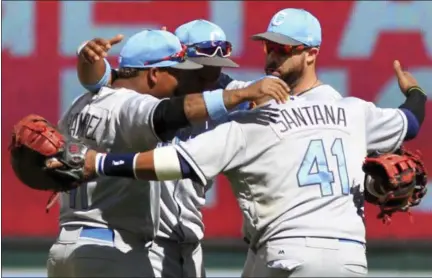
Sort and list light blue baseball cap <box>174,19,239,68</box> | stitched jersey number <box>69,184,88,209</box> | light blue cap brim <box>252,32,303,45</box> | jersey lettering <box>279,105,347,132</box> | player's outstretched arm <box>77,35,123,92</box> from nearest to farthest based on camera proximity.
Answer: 1. jersey lettering <box>279,105,347,132</box>
2. light blue cap brim <box>252,32,303,45</box>
3. player's outstretched arm <box>77,35,123,92</box>
4. stitched jersey number <box>69,184,88,209</box>
5. light blue baseball cap <box>174,19,239,68</box>

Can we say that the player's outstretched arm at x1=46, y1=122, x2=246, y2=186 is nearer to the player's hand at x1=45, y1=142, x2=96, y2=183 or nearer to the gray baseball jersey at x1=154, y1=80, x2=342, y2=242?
the player's hand at x1=45, y1=142, x2=96, y2=183

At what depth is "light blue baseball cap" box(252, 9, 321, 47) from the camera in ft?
14.8

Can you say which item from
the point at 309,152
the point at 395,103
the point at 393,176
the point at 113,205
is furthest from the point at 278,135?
the point at 395,103

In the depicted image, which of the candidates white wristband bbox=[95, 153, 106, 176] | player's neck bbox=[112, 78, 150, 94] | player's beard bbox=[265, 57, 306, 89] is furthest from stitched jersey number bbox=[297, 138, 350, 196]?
player's neck bbox=[112, 78, 150, 94]

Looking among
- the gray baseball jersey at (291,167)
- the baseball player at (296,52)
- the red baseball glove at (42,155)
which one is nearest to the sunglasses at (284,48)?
the baseball player at (296,52)

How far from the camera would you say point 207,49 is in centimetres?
539

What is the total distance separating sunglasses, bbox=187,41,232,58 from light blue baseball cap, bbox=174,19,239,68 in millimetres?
16

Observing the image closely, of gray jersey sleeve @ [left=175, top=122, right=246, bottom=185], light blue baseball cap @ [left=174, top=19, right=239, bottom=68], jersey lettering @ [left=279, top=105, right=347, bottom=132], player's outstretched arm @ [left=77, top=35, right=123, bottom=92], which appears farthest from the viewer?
light blue baseball cap @ [left=174, top=19, right=239, bottom=68]

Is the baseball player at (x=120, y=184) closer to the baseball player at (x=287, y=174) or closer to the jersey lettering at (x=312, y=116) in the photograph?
the baseball player at (x=287, y=174)

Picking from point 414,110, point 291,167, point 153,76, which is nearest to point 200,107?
point 291,167

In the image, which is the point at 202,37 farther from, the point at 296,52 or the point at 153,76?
the point at 296,52

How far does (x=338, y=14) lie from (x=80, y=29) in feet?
5.43

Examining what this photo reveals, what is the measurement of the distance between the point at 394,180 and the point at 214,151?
0.71 m

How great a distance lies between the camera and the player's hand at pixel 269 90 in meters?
4.23
